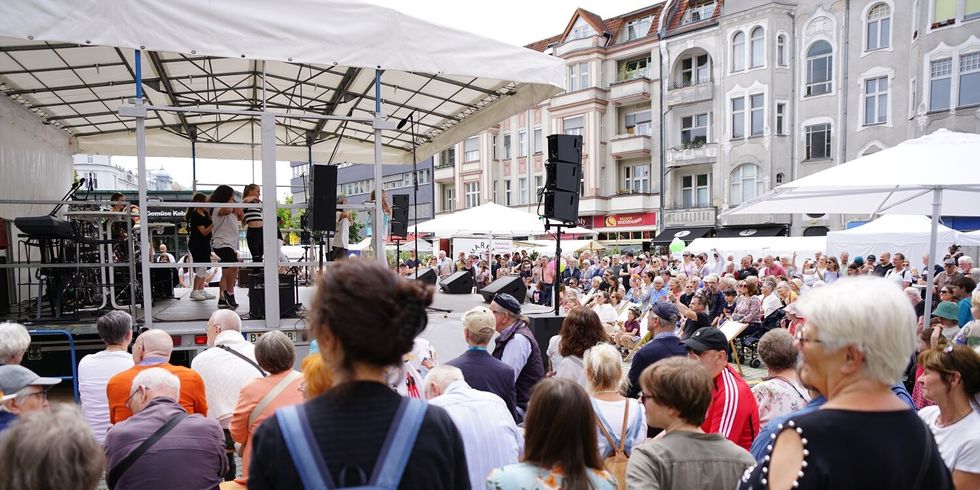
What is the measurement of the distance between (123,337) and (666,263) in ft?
54.7

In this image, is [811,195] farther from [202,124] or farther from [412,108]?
[202,124]

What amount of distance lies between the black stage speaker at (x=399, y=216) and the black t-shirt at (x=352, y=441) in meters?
11.3

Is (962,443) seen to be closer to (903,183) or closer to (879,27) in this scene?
(903,183)

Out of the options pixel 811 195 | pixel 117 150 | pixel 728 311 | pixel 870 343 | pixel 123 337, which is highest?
pixel 117 150

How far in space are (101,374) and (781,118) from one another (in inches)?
1195

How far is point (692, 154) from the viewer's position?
31.1 metres

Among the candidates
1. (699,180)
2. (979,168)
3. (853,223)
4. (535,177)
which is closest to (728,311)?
(979,168)

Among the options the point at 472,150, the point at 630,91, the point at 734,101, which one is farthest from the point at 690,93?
the point at 472,150

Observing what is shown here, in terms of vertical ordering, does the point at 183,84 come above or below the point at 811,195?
above

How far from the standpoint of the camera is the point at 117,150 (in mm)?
10531

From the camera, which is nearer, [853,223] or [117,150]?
[117,150]

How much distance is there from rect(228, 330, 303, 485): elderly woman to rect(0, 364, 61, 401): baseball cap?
839 mm

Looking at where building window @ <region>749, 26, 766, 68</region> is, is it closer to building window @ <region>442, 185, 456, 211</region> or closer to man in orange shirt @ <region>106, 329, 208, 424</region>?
building window @ <region>442, 185, 456, 211</region>

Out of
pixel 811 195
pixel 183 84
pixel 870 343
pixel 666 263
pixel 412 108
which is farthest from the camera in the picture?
pixel 666 263
